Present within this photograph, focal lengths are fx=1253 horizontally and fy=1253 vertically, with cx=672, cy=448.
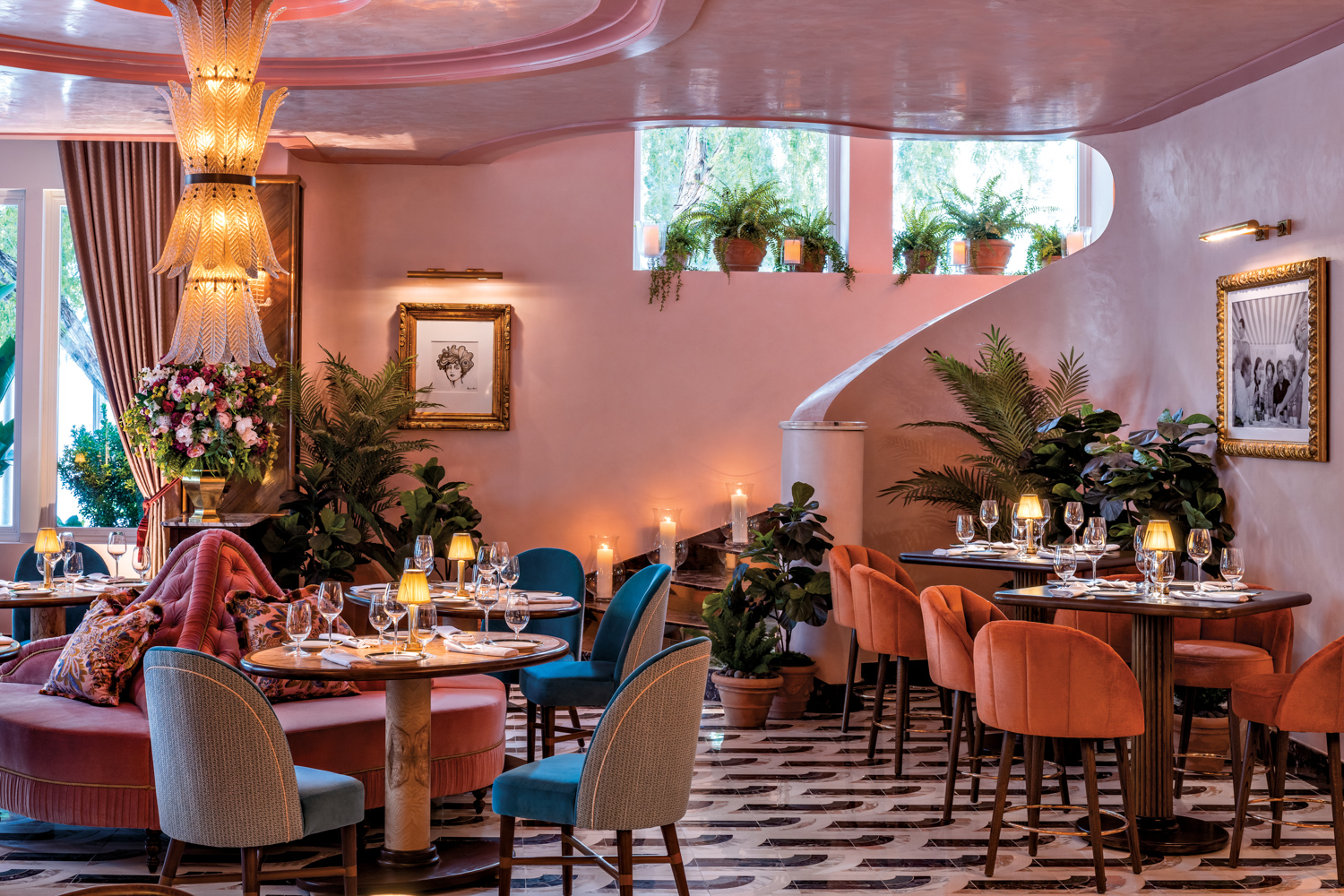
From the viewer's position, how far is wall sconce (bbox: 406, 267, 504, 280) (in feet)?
28.0

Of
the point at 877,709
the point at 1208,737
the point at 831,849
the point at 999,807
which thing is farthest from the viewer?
the point at 877,709

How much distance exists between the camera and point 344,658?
146 inches

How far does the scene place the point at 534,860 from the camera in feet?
11.8

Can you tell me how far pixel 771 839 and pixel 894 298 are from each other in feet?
16.2

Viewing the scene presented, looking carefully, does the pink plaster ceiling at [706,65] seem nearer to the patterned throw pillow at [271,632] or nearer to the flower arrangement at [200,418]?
the flower arrangement at [200,418]

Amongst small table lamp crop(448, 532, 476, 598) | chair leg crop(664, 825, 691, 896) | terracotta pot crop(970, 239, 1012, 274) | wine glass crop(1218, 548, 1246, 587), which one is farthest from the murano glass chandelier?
terracotta pot crop(970, 239, 1012, 274)

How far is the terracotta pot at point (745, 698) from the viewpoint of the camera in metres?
6.57

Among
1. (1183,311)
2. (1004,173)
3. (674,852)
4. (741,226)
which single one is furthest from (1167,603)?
(1004,173)

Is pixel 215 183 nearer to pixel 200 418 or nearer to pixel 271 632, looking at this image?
pixel 271 632

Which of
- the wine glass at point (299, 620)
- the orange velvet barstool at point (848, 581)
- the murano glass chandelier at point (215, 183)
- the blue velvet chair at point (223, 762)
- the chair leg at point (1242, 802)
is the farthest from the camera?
the orange velvet barstool at point (848, 581)

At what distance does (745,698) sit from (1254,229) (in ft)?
11.2

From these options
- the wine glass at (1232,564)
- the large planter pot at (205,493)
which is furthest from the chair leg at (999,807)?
the large planter pot at (205,493)

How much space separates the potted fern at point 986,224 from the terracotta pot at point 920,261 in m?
0.34

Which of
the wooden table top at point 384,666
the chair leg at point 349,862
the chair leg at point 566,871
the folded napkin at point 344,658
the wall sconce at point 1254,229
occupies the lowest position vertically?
the chair leg at point 566,871
